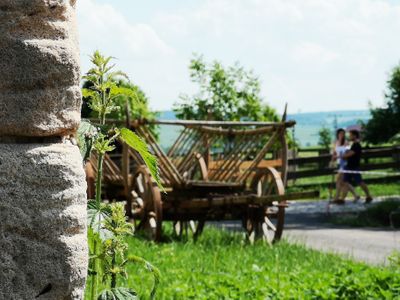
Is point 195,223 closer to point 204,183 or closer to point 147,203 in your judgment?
point 204,183

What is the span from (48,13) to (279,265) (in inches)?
251

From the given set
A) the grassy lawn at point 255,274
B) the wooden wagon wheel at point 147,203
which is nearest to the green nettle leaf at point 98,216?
the grassy lawn at point 255,274

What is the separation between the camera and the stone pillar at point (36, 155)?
7.65ft

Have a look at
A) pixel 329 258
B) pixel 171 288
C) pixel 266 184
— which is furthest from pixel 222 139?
pixel 171 288

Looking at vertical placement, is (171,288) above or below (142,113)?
below

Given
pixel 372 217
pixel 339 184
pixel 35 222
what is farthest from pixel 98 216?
pixel 339 184

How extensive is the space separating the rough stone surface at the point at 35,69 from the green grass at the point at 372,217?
13029 millimetres

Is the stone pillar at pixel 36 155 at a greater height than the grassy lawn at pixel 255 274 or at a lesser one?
greater

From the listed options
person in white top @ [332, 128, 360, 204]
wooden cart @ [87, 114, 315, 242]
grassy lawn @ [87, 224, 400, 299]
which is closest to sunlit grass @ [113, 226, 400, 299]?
grassy lawn @ [87, 224, 400, 299]

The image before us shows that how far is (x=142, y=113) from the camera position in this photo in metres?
18.9

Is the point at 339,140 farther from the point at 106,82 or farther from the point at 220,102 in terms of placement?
the point at 106,82

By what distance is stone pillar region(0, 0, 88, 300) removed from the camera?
2.33 m

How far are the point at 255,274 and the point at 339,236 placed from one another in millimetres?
6078

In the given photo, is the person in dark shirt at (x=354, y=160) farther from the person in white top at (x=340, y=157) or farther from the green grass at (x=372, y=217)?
the green grass at (x=372, y=217)
